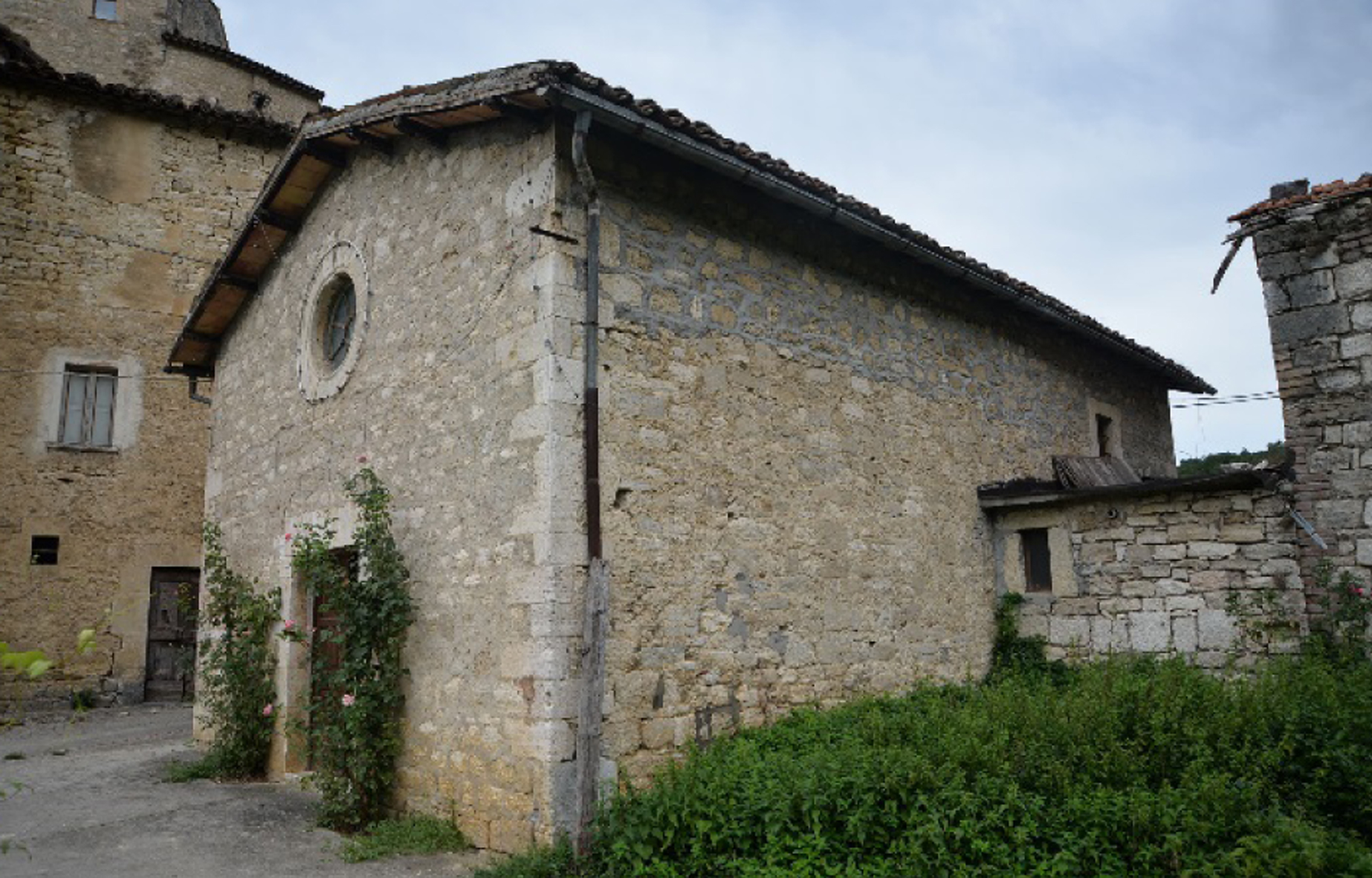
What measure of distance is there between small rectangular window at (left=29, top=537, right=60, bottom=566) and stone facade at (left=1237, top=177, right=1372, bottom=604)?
14.6m

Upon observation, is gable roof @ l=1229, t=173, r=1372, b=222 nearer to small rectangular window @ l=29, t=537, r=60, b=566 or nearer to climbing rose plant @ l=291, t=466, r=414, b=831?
climbing rose plant @ l=291, t=466, r=414, b=831

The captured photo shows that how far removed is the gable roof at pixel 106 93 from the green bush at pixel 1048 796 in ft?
43.5

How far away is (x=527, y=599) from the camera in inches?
209

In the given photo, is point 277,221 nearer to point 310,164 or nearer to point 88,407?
point 310,164

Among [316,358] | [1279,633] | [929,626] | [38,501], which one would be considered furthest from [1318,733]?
[38,501]

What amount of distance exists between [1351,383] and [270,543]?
29.9 feet

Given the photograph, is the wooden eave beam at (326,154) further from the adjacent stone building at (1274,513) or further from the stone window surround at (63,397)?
the stone window surround at (63,397)

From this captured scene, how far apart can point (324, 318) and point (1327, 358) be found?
8.32 metres

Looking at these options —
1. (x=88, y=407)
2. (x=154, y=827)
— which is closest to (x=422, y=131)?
(x=154, y=827)

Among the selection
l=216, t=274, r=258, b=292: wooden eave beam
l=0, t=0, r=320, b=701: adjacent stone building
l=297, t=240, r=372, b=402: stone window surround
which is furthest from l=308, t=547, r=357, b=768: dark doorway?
l=0, t=0, r=320, b=701: adjacent stone building

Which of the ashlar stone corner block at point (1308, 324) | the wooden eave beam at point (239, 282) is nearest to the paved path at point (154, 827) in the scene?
the wooden eave beam at point (239, 282)

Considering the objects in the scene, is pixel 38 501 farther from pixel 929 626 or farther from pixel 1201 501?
pixel 1201 501

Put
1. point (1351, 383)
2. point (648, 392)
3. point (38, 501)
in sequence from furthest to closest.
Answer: point (38, 501)
point (1351, 383)
point (648, 392)

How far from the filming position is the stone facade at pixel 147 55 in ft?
50.1
